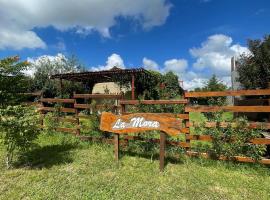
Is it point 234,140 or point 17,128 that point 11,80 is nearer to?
point 17,128

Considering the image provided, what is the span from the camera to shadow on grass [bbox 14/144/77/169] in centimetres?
498

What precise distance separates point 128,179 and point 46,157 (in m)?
2.28

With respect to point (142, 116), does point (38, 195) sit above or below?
below

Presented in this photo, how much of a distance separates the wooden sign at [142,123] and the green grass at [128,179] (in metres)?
0.72

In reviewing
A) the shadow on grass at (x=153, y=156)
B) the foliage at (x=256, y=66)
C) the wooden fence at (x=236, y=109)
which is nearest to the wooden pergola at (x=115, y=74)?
the foliage at (x=256, y=66)

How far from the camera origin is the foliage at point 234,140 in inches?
176

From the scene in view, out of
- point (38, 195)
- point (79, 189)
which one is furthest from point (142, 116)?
point (38, 195)

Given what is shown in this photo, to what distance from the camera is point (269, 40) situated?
11867 millimetres

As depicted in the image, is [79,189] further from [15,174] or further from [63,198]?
[15,174]

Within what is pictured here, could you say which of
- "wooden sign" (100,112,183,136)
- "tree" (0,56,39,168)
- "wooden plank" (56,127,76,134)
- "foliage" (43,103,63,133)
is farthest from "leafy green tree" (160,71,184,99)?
"tree" (0,56,39,168)

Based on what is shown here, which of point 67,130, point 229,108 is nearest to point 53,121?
point 67,130

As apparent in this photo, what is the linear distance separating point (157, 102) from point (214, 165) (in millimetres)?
1815

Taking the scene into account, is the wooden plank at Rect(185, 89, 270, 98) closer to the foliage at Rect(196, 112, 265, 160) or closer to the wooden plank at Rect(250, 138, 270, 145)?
the foliage at Rect(196, 112, 265, 160)

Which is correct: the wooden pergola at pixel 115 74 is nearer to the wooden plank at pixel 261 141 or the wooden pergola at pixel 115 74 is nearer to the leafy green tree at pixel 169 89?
the leafy green tree at pixel 169 89
